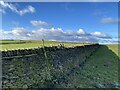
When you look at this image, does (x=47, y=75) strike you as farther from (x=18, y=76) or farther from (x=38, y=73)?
(x=18, y=76)

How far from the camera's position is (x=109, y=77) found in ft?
92.3

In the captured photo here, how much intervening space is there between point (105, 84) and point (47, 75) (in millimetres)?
7885

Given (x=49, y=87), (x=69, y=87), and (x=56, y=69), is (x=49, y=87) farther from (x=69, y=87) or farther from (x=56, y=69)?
(x=56, y=69)

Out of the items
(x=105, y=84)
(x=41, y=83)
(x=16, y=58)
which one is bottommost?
(x=105, y=84)

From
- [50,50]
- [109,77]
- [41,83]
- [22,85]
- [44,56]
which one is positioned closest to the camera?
[22,85]

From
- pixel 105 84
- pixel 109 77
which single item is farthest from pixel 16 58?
pixel 109 77

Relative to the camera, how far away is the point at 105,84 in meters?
24.3

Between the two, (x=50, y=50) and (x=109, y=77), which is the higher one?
(x=50, y=50)

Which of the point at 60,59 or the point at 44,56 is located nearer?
the point at 44,56

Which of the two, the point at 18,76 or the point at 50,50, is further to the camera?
the point at 50,50

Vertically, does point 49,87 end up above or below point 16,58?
below

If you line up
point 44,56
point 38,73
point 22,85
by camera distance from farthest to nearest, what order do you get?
point 44,56 < point 38,73 < point 22,85

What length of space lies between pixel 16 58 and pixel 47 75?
2325mm

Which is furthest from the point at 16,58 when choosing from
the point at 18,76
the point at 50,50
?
the point at 50,50
